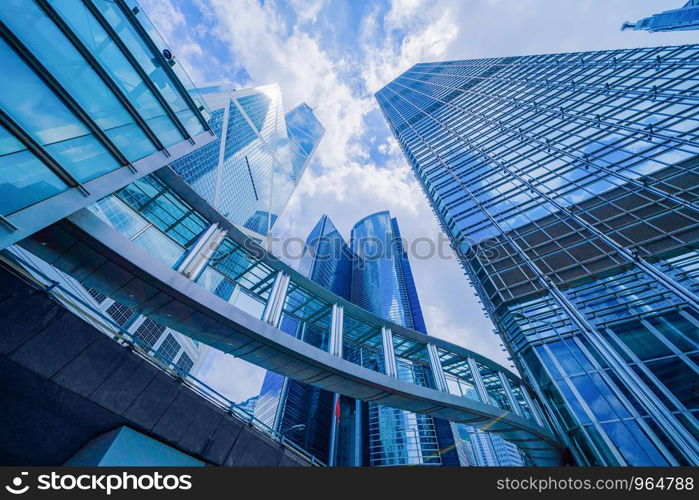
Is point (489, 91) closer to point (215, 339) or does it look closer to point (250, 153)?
point (215, 339)

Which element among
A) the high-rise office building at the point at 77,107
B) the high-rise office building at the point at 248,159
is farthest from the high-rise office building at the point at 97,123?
the high-rise office building at the point at 248,159

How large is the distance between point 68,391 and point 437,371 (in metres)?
14.9

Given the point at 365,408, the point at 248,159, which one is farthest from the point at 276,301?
the point at 248,159

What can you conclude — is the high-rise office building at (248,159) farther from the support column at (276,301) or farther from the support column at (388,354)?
the support column at (388,354)

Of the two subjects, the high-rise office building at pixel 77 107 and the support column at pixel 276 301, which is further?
the support column at pixel 276 301

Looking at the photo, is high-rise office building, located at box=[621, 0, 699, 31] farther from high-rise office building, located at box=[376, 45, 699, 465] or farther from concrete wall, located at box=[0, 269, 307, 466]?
concrete wall, located at box=[0, 269, 307, 466]

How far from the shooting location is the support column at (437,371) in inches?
537

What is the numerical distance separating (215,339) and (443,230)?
2599 cm

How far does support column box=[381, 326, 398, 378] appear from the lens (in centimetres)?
1291

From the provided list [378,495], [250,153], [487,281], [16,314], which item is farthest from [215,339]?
[250,153]

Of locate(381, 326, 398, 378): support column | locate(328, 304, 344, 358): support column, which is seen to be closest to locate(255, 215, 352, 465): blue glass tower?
locate(381, 326, 398, 378): support column

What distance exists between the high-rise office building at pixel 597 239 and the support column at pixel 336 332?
39.5 ft

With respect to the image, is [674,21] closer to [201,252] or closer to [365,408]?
[201,252]

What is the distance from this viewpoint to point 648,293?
44.0ft
